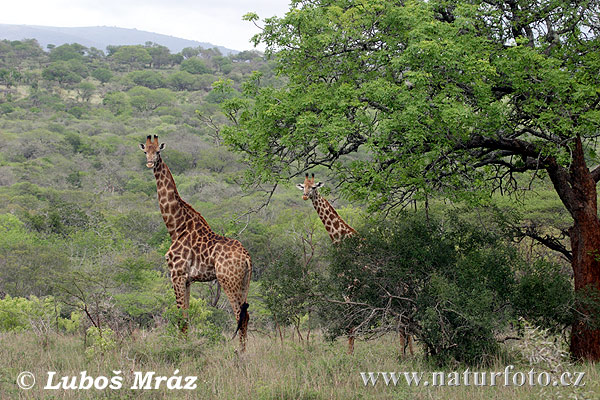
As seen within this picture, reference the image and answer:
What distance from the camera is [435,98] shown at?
8.32 meters

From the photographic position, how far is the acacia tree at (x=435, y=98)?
8.30m

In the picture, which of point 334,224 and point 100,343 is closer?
point 100,343

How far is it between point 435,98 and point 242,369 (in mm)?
4307

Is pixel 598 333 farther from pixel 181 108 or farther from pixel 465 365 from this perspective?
pixel 181 108

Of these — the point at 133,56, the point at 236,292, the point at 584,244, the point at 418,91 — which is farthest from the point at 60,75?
the point at 584,244

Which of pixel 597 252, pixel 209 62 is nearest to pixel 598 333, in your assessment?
pixel 597 252

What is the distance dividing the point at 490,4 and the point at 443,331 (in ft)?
17.3

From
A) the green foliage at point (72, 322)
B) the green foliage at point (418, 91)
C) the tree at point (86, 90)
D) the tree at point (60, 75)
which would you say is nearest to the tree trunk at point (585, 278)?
the green foliage at point (418, 91)

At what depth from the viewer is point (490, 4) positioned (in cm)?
976

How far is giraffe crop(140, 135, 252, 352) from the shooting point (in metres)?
8.99

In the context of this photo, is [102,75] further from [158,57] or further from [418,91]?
[418,91]

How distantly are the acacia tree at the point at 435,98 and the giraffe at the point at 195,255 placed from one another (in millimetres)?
A: 1184

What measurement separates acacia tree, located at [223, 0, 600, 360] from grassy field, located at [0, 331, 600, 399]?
7.80 feet

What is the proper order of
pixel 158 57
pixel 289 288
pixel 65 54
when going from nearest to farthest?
pixel 289 288
pixel 65 54
pixel 158 57
